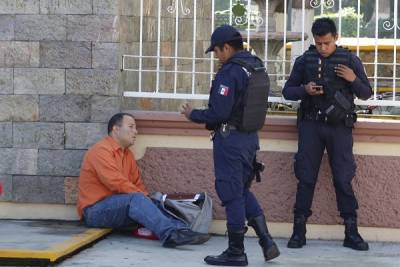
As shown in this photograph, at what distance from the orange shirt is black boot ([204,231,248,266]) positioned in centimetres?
110

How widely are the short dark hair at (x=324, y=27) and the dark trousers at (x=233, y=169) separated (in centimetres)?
105

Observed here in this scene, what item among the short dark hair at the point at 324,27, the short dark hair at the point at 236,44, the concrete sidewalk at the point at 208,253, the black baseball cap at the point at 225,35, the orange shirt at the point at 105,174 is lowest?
the concrete sidewalk at the point at 208,253

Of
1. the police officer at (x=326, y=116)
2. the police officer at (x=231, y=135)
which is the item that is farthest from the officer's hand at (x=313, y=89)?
the police officer at (x=231, y=135)

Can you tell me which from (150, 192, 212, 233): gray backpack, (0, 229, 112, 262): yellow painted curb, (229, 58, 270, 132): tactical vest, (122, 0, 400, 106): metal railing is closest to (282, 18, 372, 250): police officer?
(122, 0, 400, 106): metal railing

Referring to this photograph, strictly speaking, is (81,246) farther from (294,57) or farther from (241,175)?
(294,57)

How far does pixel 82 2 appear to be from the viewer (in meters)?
7.57

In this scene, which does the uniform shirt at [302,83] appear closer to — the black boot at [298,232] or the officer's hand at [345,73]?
the officer's hand at [345,73]

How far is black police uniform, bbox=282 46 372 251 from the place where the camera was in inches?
275

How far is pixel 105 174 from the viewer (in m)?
7.12

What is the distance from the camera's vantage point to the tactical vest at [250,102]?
6227 millimetres

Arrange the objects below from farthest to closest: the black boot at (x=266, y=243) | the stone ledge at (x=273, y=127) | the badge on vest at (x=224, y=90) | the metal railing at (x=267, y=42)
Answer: the metal railing at (x=267, y=42) → the stone ledge at (x=273, y=127) → the black boot at (x=266, y=243) → the badge on vest at (x=224, y=90)

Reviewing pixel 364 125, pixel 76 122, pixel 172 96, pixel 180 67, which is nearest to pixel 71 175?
pixel 76 122

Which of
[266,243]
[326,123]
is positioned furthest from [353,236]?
[266,243]

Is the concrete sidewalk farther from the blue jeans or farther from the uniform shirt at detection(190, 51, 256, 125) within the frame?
the uniform shirt at detection(190, 51, 256, 125)
